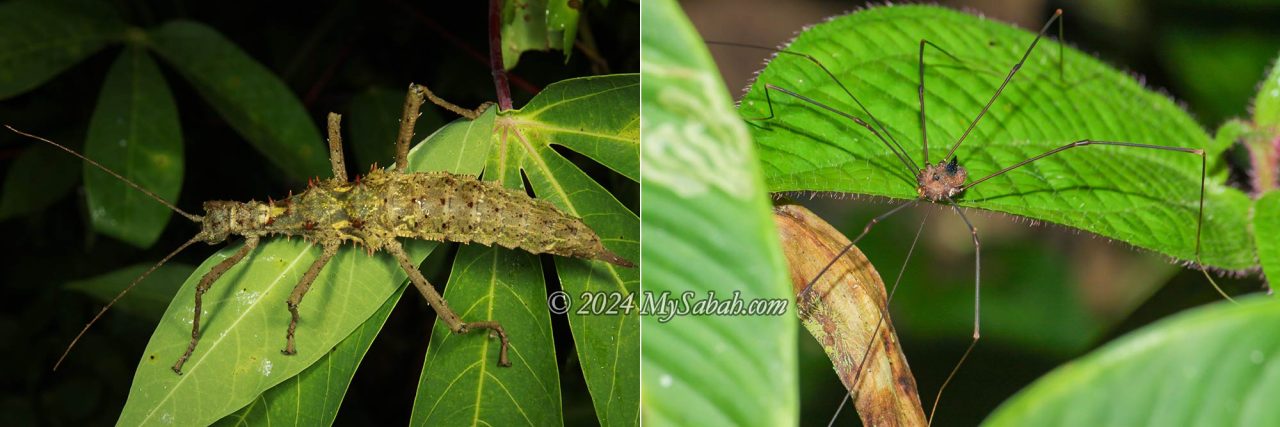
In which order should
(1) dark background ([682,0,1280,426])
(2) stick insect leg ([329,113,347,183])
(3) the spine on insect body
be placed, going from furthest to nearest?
(1) dark background ([682,0,1280,426]) < (2) stick insect leg ([329,113,347,183]) < (3) the spine on insect body

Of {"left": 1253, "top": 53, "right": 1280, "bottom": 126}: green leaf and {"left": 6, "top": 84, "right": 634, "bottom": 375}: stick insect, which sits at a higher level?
{"left": 1253, "top": 53, "right": 1280, "bottom": 126}: green leaf

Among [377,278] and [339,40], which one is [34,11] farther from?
[377,278]

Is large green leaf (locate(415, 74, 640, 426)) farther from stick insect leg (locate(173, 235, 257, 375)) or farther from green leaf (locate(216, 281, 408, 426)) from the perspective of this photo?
stick insect leg (locate(173, 235, 257, 375))

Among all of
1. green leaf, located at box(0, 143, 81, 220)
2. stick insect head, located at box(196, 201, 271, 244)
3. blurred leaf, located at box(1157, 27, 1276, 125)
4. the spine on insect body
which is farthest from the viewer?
blurred leaf, located at box(1157, 27, 1276, 125)

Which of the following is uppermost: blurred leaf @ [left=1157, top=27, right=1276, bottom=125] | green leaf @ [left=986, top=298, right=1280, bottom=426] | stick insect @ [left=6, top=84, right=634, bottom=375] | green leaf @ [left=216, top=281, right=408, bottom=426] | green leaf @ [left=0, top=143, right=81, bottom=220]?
blurred leaf @ [left=1157, top=27, right=1276, bottom=125]

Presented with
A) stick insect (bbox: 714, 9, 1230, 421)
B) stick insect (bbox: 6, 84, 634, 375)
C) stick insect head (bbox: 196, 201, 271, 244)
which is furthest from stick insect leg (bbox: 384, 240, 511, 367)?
stick insect (bbox: 714, 9, 1230, 421)

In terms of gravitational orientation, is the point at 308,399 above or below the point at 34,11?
below

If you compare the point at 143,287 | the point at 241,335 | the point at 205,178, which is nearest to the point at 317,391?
the point at 241,335

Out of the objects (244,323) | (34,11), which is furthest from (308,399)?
(34,11)
